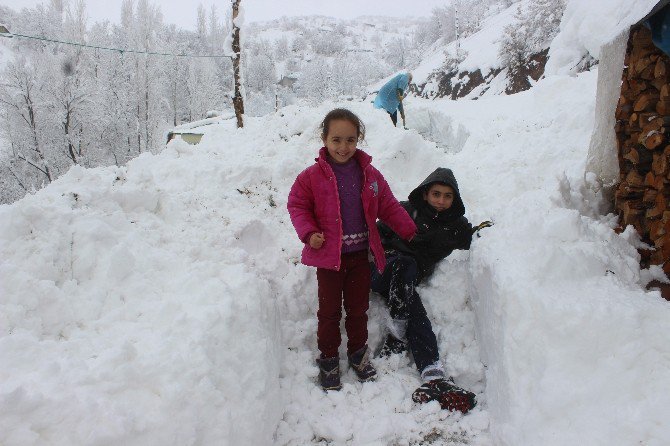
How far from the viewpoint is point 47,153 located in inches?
786

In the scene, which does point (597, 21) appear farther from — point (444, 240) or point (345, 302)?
point (345, 302)

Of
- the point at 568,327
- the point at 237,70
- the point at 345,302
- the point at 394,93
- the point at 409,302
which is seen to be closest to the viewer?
the point at 568,327

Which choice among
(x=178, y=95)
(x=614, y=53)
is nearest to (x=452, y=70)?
(x=178, y=95)

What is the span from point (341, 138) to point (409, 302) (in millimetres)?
1267

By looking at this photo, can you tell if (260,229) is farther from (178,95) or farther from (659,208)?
(178,95)

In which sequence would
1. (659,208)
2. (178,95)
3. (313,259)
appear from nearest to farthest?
(659,208) → (313,259) → (178,95)

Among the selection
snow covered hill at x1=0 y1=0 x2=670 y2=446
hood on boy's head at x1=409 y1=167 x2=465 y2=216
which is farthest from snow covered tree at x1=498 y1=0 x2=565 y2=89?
hood on boy's head at x1=409 y1=167 x2=465 y2=216

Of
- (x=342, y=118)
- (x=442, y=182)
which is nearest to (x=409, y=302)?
(x=442, y=182)

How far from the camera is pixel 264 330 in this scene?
2.49 meters

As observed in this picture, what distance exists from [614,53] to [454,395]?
8.50ft

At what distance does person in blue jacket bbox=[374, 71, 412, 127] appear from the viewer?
25.6 feet

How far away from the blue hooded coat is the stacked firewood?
5422 mm

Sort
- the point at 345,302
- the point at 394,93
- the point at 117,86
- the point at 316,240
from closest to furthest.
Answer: the point at 316,240
the point at 345,302
the point at 394,93
the point at 117,86

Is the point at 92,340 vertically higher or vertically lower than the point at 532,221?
lower
